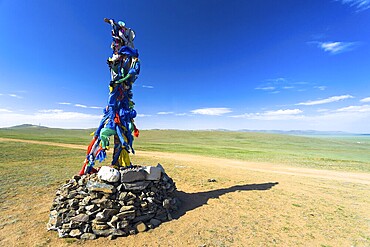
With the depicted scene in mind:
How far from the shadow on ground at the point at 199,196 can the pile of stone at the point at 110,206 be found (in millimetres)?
890

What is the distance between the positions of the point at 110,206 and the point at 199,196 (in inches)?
233

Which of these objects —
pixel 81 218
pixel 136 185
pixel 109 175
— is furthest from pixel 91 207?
pixel 136 185

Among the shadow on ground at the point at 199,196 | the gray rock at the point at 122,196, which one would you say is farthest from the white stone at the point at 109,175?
the shadow on ground at the point at 199,196

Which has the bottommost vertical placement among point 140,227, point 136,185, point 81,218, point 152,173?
point 140,227

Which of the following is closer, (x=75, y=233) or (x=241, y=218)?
(x=75, y=233)

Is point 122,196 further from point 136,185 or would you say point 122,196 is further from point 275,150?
point 275,150

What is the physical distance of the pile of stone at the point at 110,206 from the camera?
808 centimetres

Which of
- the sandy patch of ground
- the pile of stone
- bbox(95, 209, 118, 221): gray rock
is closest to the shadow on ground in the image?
the sandy patch of ground

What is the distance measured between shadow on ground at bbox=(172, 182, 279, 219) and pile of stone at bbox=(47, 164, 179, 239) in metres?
0.89

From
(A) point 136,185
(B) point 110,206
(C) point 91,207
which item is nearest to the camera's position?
(C) point 91,207

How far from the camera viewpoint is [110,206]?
8.34 metres

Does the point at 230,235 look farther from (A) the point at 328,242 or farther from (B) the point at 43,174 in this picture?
(B) the point at 43,174

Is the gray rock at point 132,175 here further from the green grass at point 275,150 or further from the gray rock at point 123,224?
the green grass at point 275,150

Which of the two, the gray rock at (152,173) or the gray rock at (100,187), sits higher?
the gray rock at (152,173)
